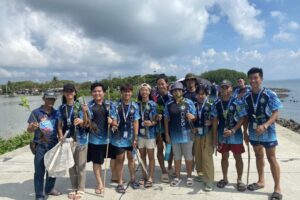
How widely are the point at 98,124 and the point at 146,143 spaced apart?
104 cm

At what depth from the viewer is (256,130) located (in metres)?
5.20

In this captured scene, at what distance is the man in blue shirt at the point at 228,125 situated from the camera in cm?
552

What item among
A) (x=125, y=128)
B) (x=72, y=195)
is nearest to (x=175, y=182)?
(x=125, y=128)

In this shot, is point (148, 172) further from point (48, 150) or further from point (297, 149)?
point (297, 149)

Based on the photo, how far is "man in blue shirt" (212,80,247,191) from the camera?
5.52 m

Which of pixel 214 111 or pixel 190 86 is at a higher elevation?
pixel 190 86

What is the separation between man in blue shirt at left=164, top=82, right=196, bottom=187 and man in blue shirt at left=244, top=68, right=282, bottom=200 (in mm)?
1056

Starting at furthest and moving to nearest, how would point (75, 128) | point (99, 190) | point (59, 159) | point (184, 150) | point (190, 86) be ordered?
point (190, 86)
point (184, 150)
point (99, 190)
point (75, 128)
point (59, 159)

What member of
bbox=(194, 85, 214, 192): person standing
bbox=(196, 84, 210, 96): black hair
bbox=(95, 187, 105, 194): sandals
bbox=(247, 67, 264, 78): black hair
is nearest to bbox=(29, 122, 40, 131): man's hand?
bbox=(95, 187, 105, 194): sandals

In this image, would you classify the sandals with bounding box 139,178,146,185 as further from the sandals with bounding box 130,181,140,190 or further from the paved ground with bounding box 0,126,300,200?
the paved ground with bounding box 0,126,300,200

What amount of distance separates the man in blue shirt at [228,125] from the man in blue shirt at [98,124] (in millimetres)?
1937

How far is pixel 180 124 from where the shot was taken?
18.9ft

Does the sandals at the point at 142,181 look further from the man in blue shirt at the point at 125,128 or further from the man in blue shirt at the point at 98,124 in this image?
the man in blue shirt at the point at 98,124

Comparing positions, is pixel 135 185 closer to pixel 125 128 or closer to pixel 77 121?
pixel 125 128
